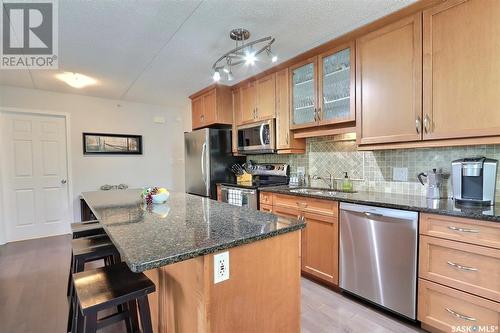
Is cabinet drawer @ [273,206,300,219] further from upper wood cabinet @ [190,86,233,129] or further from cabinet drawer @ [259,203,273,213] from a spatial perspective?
upper wood cabinet @ [190,86,233,129]

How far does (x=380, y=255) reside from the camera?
1.93 m

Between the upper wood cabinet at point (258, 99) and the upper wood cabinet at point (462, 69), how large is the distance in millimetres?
1685

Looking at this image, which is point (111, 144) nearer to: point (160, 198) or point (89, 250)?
point (160, 198)

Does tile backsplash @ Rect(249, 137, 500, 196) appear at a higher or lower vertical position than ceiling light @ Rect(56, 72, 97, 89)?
lower

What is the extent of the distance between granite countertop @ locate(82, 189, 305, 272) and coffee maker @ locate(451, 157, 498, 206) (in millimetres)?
1320

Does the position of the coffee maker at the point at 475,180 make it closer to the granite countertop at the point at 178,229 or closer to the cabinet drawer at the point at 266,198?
the granite countertop at the point at 178,229

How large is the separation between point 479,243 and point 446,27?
1477 millimetres

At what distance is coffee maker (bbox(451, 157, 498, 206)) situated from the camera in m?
1.69

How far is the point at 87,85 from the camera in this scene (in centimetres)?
382

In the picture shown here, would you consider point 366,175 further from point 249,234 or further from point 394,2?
point 249,234

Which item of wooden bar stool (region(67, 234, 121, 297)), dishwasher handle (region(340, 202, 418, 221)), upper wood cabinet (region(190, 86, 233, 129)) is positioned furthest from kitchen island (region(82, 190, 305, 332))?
upper wood cabinet (region(190, 86, 233, 129))

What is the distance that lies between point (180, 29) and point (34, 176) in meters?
3.73

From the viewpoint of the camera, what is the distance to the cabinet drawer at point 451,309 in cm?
148

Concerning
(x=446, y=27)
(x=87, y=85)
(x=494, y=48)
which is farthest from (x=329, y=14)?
(x=87, y=85)
